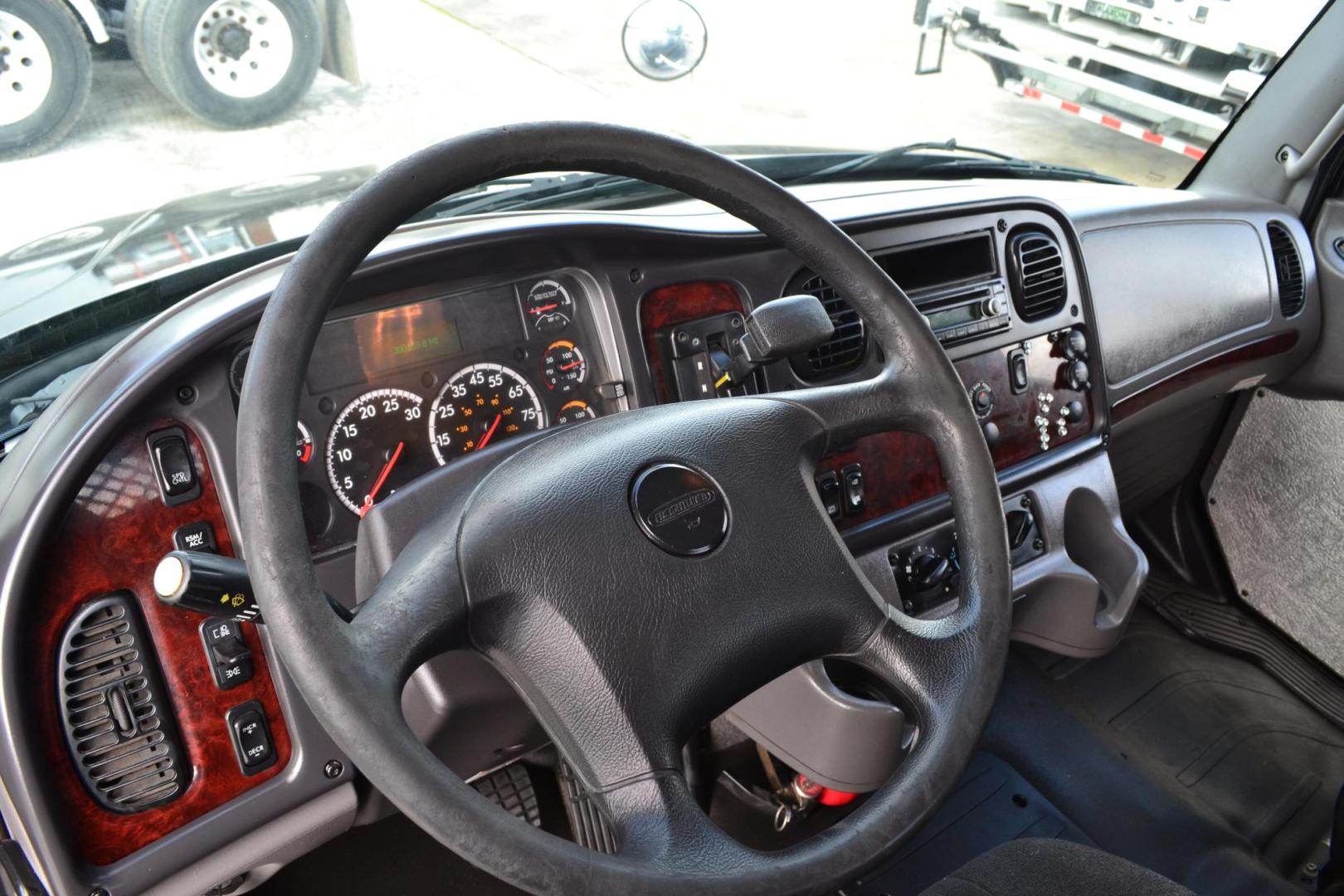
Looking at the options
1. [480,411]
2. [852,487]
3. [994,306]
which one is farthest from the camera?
[994,306]

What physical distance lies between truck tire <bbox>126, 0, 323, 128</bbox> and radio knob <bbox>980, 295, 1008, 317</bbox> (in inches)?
47.3

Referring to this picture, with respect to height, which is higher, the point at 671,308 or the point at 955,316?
the point at 671,308

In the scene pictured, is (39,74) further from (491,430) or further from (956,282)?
(956,282)

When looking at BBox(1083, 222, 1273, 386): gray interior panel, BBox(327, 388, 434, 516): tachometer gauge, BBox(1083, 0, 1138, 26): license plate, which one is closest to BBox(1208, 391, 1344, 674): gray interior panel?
BBox(1083, 222, 1273, 386): gray interior panel

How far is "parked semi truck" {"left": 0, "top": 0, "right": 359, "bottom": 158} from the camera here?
1.19 metres

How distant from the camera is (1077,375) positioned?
207cm

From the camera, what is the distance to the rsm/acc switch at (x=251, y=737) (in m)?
1.21

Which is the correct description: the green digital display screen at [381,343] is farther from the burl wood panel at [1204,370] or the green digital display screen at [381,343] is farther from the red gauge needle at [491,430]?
the burl wood panel at [1204,370]

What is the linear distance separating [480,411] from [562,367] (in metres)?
0.14

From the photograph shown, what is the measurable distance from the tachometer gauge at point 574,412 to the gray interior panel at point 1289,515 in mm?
2035

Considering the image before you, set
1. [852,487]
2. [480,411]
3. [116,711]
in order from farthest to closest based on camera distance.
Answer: [852,487]
[480,411]
[116,711]

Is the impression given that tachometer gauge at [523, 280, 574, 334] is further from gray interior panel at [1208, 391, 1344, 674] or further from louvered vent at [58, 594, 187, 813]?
gray interior panel at [1208, 391, 1344, 674]

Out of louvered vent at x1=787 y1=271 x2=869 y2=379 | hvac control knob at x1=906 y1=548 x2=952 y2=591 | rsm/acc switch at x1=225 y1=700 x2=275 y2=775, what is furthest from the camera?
hvac control knob at x1=906 y1=548 x2=952 y2=591

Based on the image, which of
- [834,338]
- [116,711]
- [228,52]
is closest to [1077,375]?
[834,338]
